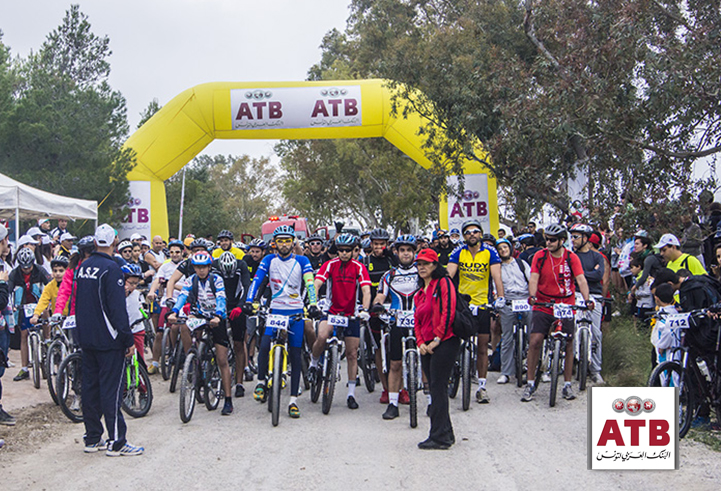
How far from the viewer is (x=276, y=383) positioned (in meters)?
8.32

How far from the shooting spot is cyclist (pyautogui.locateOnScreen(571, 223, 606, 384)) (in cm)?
1026

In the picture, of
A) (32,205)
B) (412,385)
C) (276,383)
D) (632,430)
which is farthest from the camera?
(32,205)

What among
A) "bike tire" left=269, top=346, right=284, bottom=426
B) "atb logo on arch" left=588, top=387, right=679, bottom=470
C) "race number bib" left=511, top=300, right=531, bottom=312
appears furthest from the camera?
"race number bib" left=511, top=300, right=531, bottom=312

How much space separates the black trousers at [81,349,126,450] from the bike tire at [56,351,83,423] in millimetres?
1145

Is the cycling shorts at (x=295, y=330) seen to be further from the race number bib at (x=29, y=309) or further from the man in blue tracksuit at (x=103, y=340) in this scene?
the race number bib at (x=29, y=309)

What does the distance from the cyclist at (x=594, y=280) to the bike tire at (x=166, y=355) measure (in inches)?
231

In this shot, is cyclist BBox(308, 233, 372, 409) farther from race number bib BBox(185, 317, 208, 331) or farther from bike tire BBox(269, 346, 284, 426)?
race number bib BBox(185, 317, 208, 331)

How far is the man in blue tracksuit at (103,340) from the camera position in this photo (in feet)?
22.9

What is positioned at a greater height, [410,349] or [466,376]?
[410,349]

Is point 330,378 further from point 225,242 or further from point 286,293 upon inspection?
point 225,242

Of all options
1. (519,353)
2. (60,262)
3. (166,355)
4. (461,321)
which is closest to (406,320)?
(461,321)

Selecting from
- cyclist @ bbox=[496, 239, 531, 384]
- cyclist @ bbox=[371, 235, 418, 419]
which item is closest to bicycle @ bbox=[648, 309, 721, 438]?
cyclist @ bbox=[371, 235, 418, 419]

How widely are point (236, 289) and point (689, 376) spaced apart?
5272mm

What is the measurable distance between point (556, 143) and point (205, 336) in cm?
890
